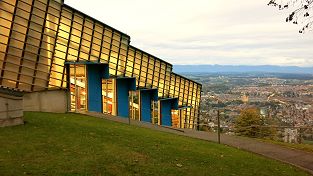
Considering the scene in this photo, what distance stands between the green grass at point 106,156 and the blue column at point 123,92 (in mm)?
22581

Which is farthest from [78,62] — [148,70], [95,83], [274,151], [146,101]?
[274,151]

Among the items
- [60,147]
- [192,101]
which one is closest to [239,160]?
[60,147]

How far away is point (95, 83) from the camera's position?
3644 cm

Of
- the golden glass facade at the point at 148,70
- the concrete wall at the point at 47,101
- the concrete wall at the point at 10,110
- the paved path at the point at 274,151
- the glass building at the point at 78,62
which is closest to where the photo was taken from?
the concrete wall at the point at 10,110

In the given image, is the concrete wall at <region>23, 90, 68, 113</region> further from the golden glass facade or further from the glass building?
the golden glass facade

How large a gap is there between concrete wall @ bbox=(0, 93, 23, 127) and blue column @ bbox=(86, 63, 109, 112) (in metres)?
19.4

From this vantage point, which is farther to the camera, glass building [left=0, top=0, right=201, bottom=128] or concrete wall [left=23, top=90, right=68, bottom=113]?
glass building [left=0, top=0, right=201, bottom=128]

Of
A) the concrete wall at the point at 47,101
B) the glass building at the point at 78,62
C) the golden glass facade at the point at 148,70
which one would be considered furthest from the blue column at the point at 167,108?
the concrete wall at the point at 47,101

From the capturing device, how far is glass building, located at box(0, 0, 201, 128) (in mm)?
27641

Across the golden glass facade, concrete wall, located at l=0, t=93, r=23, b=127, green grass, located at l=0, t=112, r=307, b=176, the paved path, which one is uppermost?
the golden glass facade

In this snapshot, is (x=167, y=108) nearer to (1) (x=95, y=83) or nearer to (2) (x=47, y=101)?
(1) (x=95, y=83)

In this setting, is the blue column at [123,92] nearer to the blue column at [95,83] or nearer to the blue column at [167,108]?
the blue column at [95,83]

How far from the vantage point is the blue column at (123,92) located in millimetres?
40428

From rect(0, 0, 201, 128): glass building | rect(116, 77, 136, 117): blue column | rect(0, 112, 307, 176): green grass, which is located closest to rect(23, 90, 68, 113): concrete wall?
rect(0, 0, 201, 128): glass building
